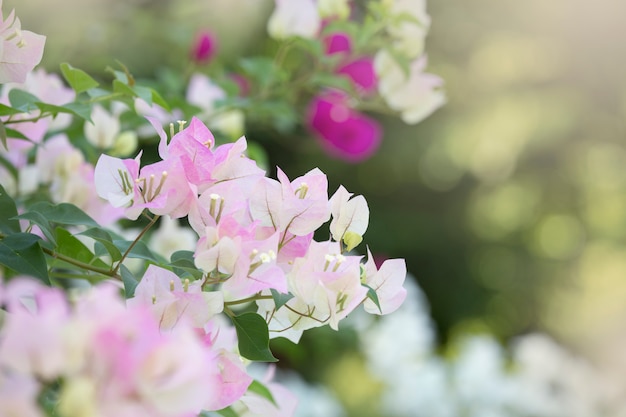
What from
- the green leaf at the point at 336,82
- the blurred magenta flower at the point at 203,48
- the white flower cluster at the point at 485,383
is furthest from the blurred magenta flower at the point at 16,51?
the white flower cluster at the point at 485,383

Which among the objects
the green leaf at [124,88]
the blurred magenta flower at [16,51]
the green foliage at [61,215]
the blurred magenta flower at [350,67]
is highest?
the blurred magenta flower at [16,51]

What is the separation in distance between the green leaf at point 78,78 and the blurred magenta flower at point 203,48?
49cm

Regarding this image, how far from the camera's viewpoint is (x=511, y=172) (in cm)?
367

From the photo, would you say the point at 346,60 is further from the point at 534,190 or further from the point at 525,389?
the point at 534,190

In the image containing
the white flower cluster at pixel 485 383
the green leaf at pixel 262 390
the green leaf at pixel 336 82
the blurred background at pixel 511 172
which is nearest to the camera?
the green leaf at pixel 262 390

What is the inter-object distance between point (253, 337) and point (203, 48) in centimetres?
70

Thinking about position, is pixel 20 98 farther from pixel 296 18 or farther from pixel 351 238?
pixel 296 18

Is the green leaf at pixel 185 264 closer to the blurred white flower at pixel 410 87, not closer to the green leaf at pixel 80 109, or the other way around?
the green leaf at pixel 80 109

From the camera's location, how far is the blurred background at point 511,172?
3.52m

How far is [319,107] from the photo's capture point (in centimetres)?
112

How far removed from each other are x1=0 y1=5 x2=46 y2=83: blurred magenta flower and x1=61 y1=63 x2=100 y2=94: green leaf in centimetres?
7

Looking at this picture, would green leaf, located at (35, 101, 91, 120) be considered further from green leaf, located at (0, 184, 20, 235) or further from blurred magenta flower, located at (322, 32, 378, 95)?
blurred magenta flower, located at (322, 32, 378, 95)

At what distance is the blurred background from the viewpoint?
3.52m

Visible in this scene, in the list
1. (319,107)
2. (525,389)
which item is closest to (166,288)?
(319,107)
